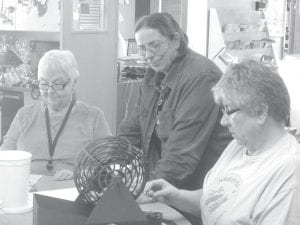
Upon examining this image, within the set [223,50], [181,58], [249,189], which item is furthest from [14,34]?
[249,189]

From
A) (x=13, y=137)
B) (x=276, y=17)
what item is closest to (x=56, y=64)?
(x=13, y=137)

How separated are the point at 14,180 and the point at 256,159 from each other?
0.77m

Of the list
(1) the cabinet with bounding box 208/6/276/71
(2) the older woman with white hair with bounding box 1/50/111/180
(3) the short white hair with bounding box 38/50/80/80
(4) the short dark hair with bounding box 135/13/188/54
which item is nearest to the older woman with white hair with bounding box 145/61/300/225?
(4) the short dark hair with bounding box 135/13/188/54

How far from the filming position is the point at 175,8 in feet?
17.8

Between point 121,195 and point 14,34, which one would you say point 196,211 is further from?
point 14,34

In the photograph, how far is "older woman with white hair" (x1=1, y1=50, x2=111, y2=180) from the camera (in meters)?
2.45

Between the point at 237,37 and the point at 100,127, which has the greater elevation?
the point at 237,37

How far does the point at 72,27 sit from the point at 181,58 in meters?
1.80

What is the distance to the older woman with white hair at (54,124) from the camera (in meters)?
2.45

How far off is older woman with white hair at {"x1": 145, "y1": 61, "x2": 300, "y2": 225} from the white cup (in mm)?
409

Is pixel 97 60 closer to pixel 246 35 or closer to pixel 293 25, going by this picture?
pixel 246 35

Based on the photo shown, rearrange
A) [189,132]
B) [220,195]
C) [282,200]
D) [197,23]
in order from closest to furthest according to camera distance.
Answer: [282,200] → [220,195] → [189,132] → [197,23]

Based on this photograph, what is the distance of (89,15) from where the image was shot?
13.6ft

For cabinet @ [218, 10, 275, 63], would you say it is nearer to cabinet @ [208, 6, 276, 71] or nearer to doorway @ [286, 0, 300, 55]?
cabinet @ [208, 6, 276, 71]
